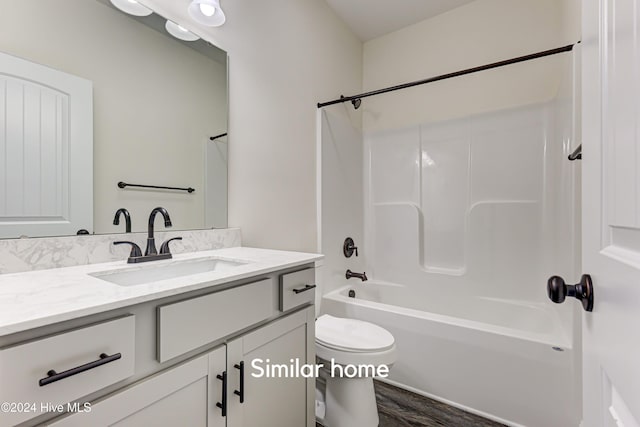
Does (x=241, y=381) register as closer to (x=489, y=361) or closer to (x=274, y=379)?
(x=274, y=379)

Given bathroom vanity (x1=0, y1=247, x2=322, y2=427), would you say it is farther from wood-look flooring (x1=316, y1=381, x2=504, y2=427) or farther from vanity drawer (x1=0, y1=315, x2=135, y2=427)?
wood-look flooring (x1=316, y1=381, x2=504, y2=427)

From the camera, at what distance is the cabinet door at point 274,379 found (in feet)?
2.89

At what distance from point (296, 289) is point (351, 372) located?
0.56 meters

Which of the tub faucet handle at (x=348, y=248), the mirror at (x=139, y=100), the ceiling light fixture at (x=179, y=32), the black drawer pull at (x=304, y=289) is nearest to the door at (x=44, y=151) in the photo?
the mirror at (x=139, y=100)

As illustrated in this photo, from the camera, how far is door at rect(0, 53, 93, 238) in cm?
87

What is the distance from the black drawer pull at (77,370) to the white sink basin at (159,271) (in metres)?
0.41

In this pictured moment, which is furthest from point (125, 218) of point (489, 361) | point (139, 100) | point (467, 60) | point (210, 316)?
point (467, 60)

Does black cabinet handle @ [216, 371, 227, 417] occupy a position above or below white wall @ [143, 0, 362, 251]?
below

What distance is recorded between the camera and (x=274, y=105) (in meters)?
1.79

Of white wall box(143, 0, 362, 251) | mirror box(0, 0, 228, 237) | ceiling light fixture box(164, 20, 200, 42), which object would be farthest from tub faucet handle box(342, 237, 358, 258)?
ceiling light fixture box(164, 20, 200, 42)

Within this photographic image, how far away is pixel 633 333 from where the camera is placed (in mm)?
380

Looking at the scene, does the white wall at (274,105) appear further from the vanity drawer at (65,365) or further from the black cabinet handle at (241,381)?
the vanity drawer at (65,365)

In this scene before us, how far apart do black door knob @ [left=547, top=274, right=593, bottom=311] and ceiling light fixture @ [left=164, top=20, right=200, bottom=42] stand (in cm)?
162

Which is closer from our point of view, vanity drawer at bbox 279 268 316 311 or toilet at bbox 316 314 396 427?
vanity drawer at bbox 279 268 316 311
